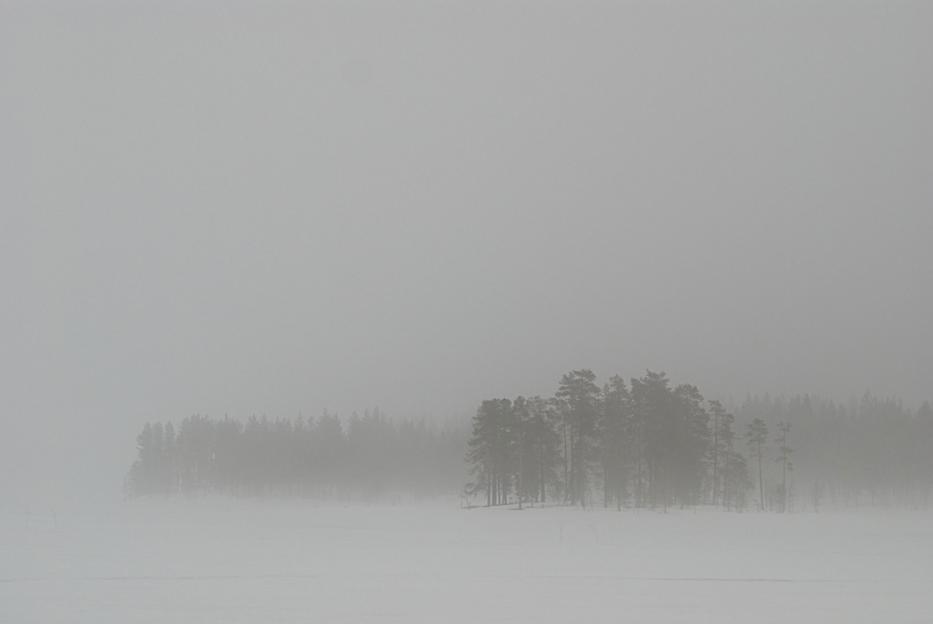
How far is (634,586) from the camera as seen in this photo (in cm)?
1789

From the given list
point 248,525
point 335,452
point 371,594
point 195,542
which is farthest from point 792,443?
point 371,594

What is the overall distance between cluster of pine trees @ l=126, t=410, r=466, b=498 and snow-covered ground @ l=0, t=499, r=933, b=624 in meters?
75.5

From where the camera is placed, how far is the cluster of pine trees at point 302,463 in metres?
111

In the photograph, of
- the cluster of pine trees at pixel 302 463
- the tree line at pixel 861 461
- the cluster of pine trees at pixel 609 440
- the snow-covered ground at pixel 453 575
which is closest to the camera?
the snow-covered ground at pixel 453 575

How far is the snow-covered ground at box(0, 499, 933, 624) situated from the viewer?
14586 millimetres

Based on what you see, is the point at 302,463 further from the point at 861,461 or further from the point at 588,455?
the point at 861,461

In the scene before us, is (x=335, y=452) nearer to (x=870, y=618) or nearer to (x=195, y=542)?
(x=195, y=542)

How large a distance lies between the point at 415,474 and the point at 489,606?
326 ft

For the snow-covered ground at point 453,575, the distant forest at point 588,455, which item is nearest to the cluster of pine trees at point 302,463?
the distant forest at point 588,455

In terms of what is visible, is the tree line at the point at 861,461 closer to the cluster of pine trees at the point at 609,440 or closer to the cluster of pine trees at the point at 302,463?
the cluster of pine trees at the point at 609,440

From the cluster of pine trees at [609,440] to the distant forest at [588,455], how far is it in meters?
0.12

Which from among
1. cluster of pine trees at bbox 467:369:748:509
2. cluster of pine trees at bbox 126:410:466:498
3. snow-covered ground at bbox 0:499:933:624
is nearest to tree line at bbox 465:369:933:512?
cluster of pine trees at bbox 467:369:748:509

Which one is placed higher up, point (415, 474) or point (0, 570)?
point (0, 570)

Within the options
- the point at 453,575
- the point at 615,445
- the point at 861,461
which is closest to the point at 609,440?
the point at 615,445
